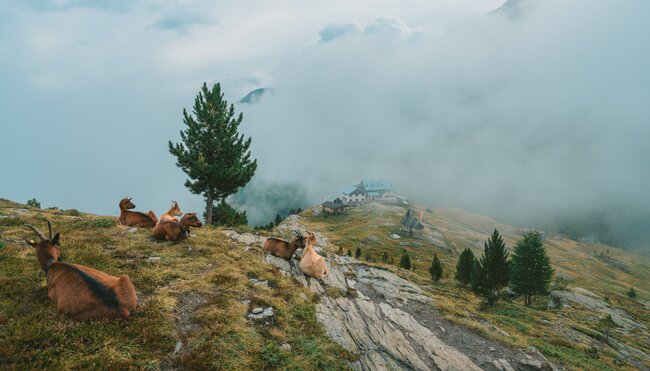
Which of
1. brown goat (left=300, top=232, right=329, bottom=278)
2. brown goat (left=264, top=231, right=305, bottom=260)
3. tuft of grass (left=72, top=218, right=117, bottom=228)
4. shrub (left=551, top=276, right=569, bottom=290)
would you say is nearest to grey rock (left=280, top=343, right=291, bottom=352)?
brown goat (left=300, top=232, right=329, bottom=278)

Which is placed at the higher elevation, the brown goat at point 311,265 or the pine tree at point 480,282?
the brown goat at point 311,265

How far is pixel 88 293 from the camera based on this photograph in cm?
780

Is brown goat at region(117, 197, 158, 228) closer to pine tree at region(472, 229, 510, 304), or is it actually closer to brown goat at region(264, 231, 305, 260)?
brown goat at region(264, 231, 305, 260)

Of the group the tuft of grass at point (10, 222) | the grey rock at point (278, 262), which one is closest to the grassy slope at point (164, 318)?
the tuft of grass at point (10, 222)

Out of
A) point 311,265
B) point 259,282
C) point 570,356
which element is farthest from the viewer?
point 570,356

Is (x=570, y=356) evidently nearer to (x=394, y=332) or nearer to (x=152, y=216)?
(x=394, y=332)

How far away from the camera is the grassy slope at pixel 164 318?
6812 mm

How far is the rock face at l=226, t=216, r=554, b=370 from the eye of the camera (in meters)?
11.4

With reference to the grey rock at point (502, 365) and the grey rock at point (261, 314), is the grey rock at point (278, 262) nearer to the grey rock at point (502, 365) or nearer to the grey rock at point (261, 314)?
the grey rock at point (261, 314)

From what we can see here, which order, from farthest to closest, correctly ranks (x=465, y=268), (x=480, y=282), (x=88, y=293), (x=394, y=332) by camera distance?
(x=465, y=268) → (x=480, y=282) → (x=394, y=332) → (x=88, y=293)

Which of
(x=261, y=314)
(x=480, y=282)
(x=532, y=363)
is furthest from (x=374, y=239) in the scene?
(x=261, y=314)

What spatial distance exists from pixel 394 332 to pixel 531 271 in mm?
46995

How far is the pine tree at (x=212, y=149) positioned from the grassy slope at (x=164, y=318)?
1453cm

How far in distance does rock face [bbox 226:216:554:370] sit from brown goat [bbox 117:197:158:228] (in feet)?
26.4
